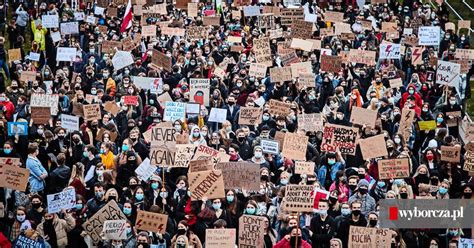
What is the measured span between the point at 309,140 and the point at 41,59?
424 inches

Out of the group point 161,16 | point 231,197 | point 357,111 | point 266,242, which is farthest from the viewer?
point 161,16

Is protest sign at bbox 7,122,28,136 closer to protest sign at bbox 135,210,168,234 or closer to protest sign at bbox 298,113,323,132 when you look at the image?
protest sign at bbox 135,210,168,234

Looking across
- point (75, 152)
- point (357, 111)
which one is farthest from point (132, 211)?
point (357, 111)

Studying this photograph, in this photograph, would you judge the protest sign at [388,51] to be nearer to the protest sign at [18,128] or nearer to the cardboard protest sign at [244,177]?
the cardboard protest sign at [244,177]

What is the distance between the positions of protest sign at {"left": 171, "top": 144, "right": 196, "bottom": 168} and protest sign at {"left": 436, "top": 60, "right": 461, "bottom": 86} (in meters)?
7.18

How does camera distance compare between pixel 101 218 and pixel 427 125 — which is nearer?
pixel 101 218

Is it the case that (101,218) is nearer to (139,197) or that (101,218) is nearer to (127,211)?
(127,211)

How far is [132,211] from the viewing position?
1485cm

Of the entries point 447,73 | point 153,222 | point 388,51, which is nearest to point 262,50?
point 388,51

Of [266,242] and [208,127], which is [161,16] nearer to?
[208,127]

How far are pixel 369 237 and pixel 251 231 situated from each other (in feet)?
5.38

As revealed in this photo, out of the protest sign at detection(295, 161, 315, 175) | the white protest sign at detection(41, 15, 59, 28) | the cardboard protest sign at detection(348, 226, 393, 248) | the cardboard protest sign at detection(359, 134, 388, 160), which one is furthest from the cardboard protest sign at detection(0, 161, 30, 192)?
the white protest sign at detection(41, 15, 59, 28)

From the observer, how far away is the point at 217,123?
65.3 feet

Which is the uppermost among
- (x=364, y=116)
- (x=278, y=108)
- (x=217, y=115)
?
(x=364, y=116)
